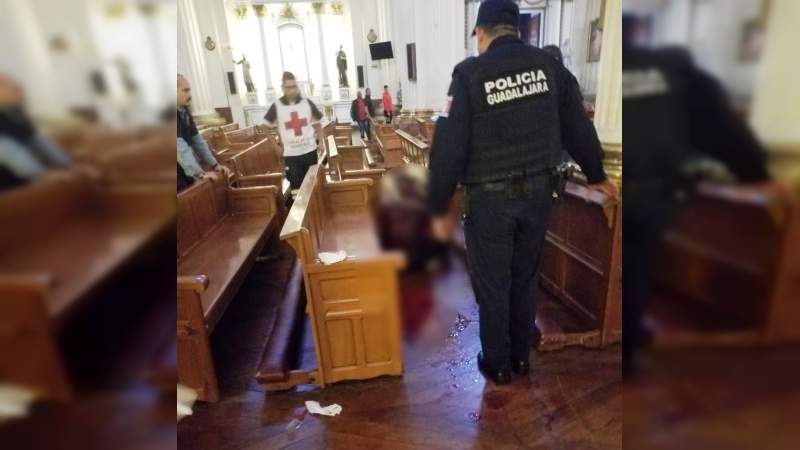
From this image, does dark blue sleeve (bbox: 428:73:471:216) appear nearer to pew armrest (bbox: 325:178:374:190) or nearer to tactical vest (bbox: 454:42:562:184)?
tactical vest (bbox: 454:42:562:184)

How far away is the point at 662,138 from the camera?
17 centimetres

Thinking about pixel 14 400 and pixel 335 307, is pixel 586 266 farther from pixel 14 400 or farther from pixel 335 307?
pixel 14 400

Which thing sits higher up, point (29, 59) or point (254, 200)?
point (29, 59)

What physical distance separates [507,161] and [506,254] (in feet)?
1.00

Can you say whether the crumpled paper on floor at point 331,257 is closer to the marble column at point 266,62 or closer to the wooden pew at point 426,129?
the wooden pew at point 426,129

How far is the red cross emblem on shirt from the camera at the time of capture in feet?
7.73

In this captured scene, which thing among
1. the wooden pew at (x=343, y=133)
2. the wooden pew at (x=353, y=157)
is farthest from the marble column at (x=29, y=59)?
the wooden pew at (x=343, y=133)

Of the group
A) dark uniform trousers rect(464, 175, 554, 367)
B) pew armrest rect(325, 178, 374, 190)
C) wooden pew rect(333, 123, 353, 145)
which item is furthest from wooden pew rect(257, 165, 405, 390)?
wooden pew rect(333, 123, 353, 145)

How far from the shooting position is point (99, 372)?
6.5 inches

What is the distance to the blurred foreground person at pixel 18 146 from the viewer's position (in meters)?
0.14

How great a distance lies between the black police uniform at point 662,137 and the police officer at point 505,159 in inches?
15.0

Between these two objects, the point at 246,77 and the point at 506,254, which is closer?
the point at 506,254

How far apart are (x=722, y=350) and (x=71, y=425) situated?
0.26 m

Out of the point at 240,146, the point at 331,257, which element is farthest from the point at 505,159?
the point at 240,146
